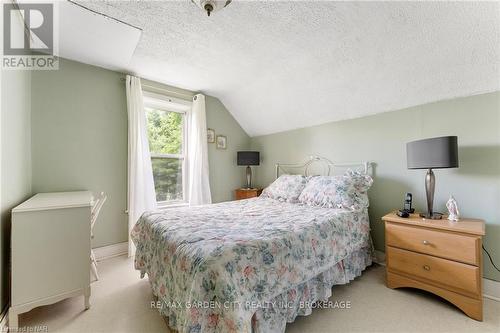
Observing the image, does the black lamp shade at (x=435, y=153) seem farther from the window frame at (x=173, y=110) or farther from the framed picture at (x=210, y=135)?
the window frame at (x=173, y=110)

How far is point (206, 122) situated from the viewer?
374 centimetres

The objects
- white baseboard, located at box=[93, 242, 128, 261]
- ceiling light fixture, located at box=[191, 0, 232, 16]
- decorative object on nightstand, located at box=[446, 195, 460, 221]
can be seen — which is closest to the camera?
ceiling light fixture, located at box=[191, 0, 232, 16]

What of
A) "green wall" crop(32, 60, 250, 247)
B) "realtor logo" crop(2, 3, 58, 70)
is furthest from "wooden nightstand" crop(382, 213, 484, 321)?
"realtor logo" crop(2, 3, 58, 70)

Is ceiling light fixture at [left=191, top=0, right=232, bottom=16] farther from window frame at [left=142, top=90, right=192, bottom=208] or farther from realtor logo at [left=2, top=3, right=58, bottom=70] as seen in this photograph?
window frame at [left=142, top=90, right=192, bottom=208]

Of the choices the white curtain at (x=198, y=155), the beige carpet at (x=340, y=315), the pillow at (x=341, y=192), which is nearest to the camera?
the beige carpet at (x=340, y=315)

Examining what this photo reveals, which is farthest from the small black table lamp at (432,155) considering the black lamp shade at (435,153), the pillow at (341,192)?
the pillow at (341,192)

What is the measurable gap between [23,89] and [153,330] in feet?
8.20

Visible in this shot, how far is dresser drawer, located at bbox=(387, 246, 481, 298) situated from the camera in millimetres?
1560

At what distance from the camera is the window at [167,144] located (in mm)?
3305

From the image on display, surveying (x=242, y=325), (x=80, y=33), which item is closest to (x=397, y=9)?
(x=242, y=325)

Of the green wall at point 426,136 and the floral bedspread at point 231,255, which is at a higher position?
the green wall at point 426,136

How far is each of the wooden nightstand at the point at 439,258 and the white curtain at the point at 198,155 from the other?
261 centimetres

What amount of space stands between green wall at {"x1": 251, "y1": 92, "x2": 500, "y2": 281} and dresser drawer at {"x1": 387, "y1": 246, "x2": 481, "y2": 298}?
59 cm

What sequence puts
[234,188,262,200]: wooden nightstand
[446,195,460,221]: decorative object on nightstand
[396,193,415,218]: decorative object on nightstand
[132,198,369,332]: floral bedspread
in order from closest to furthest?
[132,198,369,332]: floral bedspread
[446,195,460,221]: decorative object on nightstand
[396,193,415,218]: decorative object on nightstand
[234,188,262,200]: wooden nightstand
